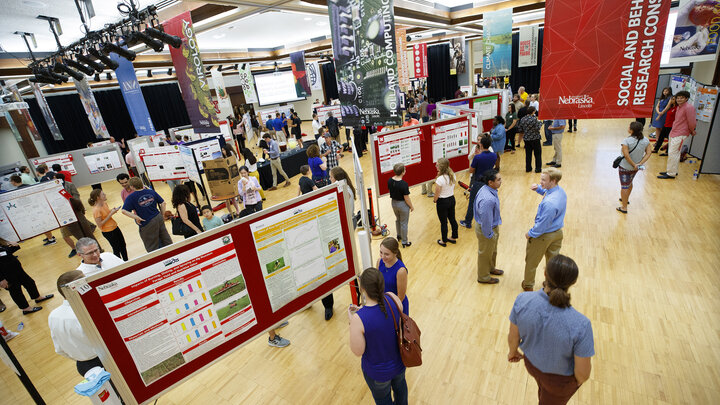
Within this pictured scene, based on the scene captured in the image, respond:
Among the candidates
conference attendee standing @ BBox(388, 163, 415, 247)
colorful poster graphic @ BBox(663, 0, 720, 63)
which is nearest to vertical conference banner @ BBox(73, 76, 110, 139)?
conference attendee standing @ BBox(388, 163, 415, 247)

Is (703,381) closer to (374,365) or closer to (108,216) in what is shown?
(374,365)

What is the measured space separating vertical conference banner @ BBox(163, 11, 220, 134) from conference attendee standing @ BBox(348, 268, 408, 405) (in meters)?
3.96

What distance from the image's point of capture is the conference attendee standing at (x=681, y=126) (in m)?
5.86

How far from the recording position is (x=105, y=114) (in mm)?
17156

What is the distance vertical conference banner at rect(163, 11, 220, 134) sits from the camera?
4.38m

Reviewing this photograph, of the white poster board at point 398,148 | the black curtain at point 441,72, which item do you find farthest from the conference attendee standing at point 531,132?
the black curtain at point 441,72

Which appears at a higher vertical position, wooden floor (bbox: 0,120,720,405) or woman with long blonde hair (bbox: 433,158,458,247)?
woman with long blonde hair (bbox: 433,158,458,247)

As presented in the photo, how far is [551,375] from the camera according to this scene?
1910 millimetres

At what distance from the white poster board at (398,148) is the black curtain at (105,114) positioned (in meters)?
17.7

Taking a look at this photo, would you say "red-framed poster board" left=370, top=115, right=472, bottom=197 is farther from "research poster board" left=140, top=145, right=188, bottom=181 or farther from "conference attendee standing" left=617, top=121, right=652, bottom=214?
"research poster board" left=140, top=145, right=188, bottom=181

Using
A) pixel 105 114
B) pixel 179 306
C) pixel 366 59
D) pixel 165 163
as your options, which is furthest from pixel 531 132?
pixel 105 114

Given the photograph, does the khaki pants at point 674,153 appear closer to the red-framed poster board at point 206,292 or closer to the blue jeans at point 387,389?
the red-framed poster board at point 206,292

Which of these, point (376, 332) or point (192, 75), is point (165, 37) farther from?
point (376, 332)

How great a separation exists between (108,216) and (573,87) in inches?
246
